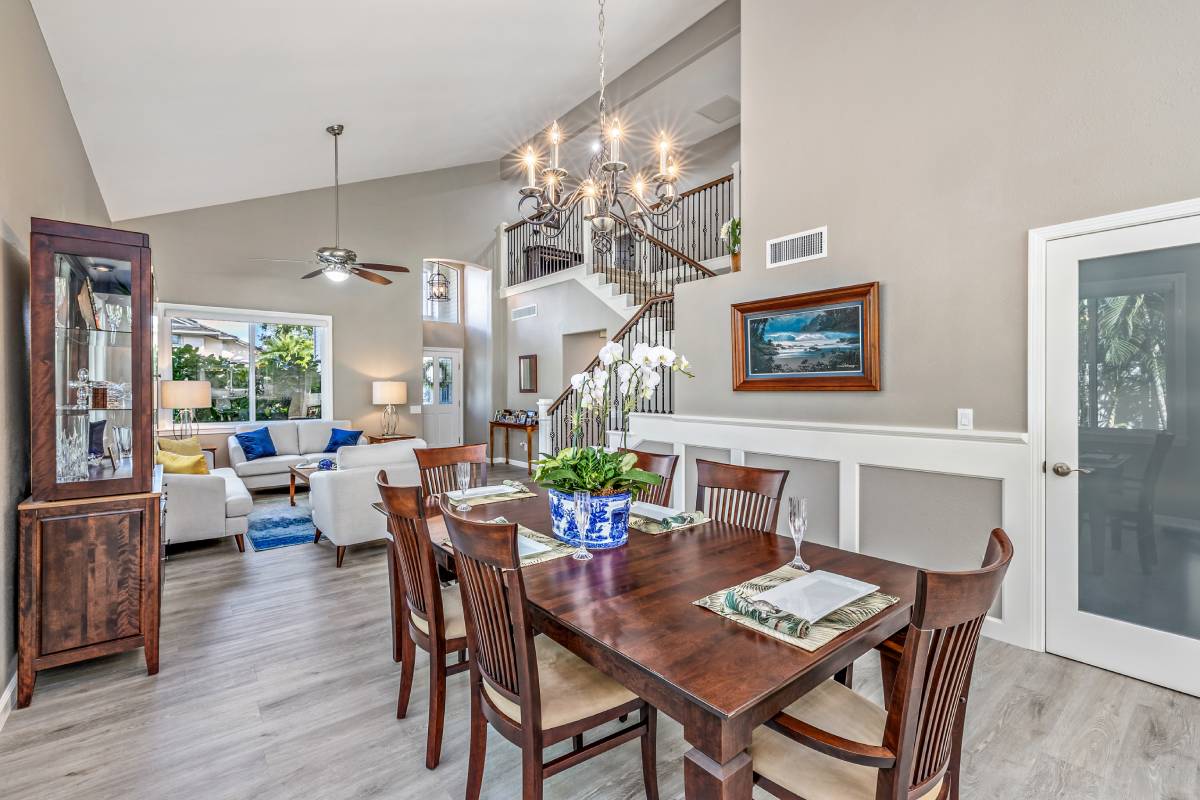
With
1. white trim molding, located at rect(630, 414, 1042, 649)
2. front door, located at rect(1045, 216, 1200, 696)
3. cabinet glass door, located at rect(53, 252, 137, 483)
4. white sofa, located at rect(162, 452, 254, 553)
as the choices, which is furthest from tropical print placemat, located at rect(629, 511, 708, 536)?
white sofa, located at rect(162, 452, 254, 553)

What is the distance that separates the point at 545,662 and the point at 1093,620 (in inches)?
103

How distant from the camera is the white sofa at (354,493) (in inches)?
156

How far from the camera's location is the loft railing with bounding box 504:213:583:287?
8.41m

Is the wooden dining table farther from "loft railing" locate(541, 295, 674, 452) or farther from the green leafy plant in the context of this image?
"loft railing" locate(541, 295, 674, 452)

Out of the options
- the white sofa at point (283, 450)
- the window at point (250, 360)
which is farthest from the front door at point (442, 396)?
the window at point (250, 360)

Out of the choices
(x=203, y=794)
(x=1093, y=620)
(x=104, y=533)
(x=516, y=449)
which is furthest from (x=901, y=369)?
(x=516, y=449)

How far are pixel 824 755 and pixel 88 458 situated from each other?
3091mm

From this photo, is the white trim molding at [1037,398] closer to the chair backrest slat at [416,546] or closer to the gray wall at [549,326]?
the chair backrest slat at [416,546]

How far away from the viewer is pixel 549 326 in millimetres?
8055

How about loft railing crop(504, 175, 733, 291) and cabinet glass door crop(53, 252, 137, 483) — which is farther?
loft railing crop(504, 175, 733, 291)

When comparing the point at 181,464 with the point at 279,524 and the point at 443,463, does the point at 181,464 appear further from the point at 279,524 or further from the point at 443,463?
the point at 443,463

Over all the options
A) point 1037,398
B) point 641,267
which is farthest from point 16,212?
point 641,267

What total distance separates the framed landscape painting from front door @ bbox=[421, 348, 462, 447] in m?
6.54

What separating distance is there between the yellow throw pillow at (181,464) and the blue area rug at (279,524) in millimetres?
731
